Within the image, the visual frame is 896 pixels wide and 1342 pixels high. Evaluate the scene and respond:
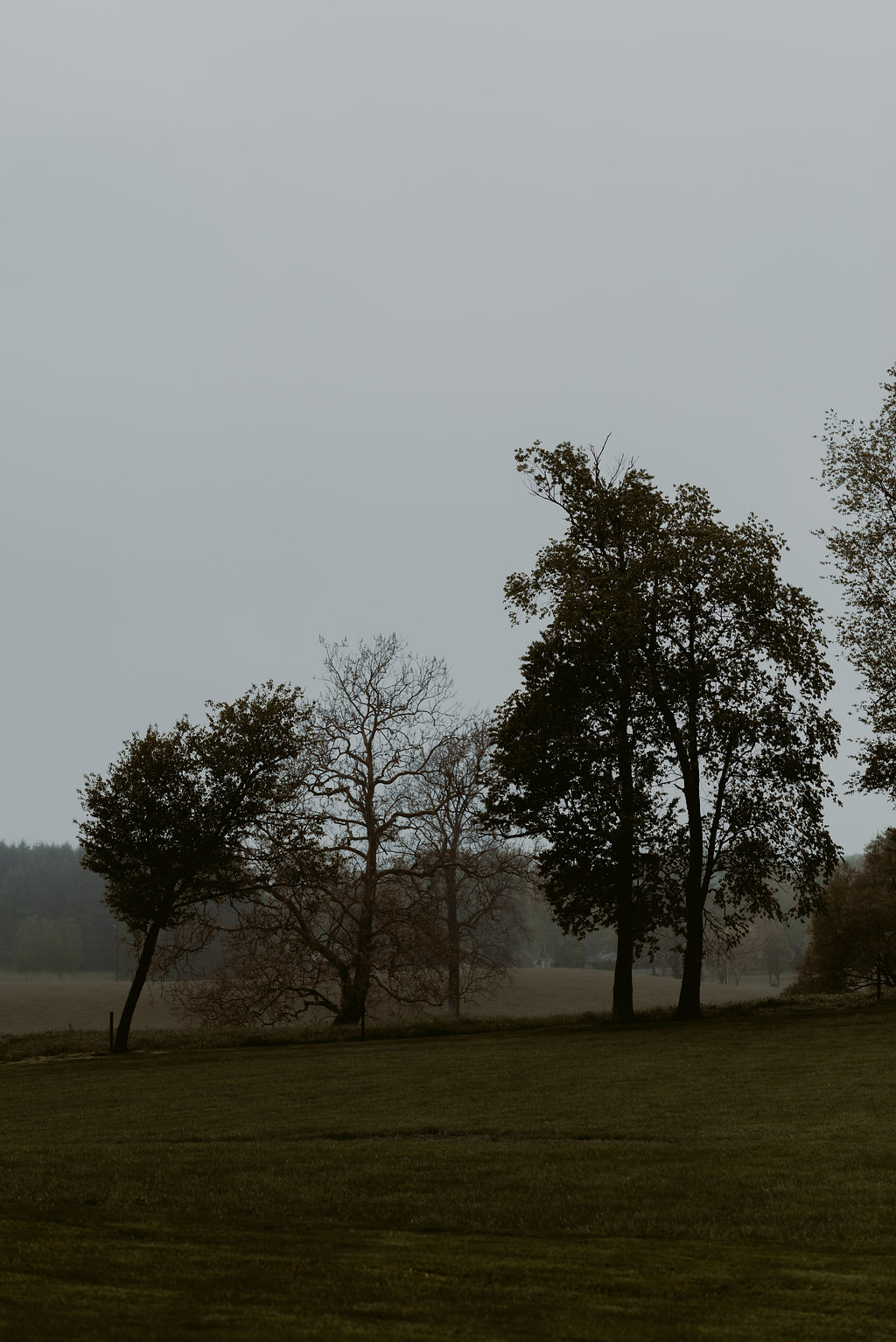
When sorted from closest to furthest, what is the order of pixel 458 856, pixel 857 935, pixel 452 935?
pixel 857 935 < pixel 452 935 < pixel 458 856

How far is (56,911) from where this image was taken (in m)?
138

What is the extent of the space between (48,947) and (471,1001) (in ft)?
264

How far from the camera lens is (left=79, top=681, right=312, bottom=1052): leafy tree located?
34.0 m

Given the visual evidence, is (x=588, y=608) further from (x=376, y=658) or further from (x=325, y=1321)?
(x=325, y=1321)

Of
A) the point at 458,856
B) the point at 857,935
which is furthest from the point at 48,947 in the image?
the point at 857,935

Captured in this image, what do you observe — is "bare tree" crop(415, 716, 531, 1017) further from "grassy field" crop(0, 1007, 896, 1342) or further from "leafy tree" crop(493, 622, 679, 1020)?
"grassy field" crop(0, 1007, 896, 1342)

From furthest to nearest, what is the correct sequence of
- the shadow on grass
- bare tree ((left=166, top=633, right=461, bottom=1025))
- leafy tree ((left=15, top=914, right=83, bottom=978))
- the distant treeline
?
1. the distant treeline
2. leafy tree ((left=15, top=914, right=83, bottom=978))
3. bare tree ((left=166, top=633, right=461, bottom=1025))
4. the shadow on grass

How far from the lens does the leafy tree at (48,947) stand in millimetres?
120375

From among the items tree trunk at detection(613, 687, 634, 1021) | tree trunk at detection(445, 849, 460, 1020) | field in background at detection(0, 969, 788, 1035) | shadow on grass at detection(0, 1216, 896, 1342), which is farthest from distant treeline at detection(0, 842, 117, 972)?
shadow on grass at detection(0, 1216, 896, 1342)

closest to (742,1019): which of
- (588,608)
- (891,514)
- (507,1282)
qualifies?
(588,608)

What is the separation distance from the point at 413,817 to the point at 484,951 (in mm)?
13395

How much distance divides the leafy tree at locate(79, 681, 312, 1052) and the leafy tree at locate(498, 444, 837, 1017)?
7987 millimetres

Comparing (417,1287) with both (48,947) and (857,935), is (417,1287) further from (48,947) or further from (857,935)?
(48,947)

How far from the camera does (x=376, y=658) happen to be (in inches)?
1734
